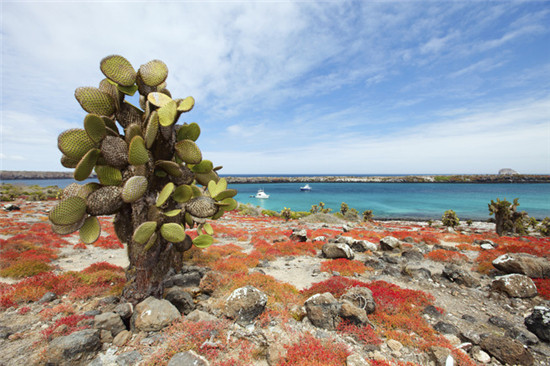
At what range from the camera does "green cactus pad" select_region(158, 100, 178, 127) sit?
4.59 metres

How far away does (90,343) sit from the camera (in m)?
3.99

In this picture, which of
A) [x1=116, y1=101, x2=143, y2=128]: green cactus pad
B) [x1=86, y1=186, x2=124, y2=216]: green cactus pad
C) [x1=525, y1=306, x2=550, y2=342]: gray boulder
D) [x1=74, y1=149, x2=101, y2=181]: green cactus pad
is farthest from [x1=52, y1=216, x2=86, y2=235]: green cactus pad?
[x1=525, y1=306, x2=550, y2=342]: gray boulder

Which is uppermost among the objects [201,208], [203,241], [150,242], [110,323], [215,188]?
[215,188]

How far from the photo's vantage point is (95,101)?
4.75 meters

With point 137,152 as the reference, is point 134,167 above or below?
below

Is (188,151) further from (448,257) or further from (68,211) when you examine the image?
(448,257)

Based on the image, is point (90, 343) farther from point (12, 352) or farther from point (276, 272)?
point (276, 272)

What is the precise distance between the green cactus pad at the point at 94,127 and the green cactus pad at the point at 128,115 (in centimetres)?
69

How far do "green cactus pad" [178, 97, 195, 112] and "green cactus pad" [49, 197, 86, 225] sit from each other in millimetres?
2836

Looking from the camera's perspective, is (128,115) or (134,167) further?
(128,115)

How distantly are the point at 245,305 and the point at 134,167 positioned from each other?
409 cm

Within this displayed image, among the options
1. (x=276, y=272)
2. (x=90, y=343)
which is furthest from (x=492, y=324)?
(x=90, y=343)

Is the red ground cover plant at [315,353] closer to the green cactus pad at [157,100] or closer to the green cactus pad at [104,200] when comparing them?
the green cactus pad at [104,200]

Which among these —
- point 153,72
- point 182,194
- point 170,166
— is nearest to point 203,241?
point 182,194
